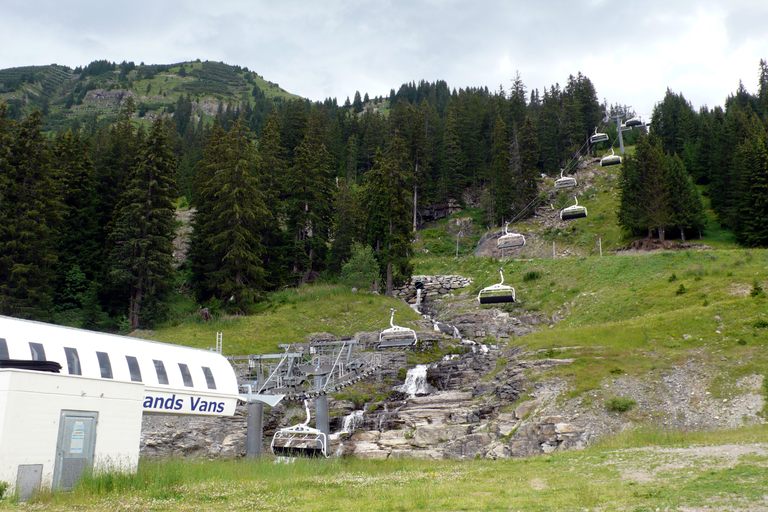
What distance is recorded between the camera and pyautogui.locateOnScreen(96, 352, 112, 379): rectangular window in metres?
22.9

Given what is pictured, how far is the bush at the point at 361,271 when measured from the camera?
53719mm

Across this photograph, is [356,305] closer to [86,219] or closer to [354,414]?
[354,414]

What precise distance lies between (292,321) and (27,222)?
20339mm

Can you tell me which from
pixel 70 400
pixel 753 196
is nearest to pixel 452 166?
pixel 753 196

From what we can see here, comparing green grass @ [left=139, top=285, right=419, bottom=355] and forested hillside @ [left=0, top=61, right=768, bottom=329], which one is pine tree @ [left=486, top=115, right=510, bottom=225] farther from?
green grass @ [left=139, top=285, right=419, bottom=355]

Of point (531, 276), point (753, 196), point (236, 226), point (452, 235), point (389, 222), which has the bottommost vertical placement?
point (531, 276)

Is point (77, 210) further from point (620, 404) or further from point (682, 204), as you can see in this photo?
point (682, 204)

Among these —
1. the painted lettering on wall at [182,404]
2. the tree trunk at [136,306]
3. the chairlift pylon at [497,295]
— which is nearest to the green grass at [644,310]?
the chairlift pylon at [497,295]

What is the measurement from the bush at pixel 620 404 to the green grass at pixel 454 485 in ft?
17.0

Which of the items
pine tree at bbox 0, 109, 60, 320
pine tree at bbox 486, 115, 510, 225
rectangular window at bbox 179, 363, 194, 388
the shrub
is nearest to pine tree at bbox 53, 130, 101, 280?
pine tree at bbox 0, 109, 60, 320

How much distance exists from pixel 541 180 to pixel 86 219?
59.7 m

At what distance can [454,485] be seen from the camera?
56.5ft

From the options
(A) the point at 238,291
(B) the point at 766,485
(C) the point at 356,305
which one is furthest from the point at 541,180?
(B) the point at 766,485

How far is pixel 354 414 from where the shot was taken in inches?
1396
